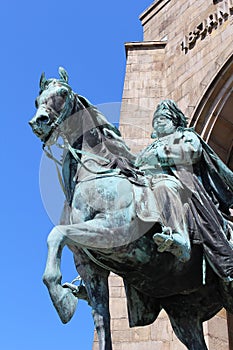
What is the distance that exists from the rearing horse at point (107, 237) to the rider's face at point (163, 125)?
41cm

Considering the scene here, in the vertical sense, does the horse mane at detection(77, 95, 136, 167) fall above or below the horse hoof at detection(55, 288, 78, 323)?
above

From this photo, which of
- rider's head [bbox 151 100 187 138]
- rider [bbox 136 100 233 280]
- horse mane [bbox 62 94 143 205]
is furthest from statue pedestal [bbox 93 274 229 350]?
horse mane [bbox 62 94 143 205]

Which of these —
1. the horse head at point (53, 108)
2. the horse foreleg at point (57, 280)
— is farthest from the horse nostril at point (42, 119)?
the horse foreleg at point (57, 280)

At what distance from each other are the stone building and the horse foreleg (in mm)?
4009

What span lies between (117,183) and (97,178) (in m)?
0.16

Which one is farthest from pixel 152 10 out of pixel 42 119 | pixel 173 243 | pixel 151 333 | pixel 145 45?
pixel 173 243

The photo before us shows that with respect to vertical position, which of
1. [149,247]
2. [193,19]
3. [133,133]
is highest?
[193,19]

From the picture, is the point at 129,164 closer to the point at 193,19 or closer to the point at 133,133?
the point at 133,133

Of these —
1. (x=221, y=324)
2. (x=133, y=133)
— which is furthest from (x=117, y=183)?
(x=133, y=133)

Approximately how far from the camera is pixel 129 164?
217 inches

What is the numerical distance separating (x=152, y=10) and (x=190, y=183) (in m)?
7.36

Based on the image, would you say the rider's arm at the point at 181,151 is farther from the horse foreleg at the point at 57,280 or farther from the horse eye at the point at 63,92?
the horse foreleg at the point at 57,280

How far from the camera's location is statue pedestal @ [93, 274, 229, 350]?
8.54m

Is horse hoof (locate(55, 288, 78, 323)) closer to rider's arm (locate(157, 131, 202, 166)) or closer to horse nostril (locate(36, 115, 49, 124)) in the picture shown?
horse nostril (locate(36, 115, 49, 124))
